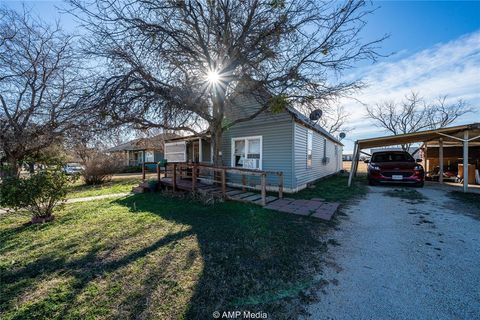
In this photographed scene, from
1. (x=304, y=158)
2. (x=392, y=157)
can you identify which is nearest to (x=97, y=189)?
(x=304, y=158)

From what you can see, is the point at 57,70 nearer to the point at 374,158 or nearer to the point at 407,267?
the point at 407,267

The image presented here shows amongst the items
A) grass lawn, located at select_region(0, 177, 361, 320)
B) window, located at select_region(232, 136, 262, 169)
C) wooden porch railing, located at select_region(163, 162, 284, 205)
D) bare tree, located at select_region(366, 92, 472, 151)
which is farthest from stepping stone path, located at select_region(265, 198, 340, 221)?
bare tree, located at select_region(366, 92, 472, 151)

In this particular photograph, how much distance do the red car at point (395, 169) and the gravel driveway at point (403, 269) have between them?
4.43m

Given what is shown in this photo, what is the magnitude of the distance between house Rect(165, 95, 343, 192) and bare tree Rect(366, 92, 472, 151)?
14.4 meters

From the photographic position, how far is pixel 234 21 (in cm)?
608

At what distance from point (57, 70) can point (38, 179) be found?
8603 mm

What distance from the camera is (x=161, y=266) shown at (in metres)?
2.86

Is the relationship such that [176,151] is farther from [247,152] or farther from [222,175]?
[222,175]

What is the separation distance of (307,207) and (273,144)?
349 centimetres

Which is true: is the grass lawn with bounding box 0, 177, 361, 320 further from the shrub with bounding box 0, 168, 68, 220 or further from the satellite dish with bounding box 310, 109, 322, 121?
the satellite dish with bounding box 310, 109, 322, 121

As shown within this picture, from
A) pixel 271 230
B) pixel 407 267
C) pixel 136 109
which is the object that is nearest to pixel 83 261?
pixel 271 230

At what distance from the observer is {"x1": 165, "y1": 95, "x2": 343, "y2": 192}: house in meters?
8.09

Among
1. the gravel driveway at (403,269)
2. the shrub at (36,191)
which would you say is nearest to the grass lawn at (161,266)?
the gravel driveway at (403,269)

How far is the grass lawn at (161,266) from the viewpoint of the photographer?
2.10 meters
